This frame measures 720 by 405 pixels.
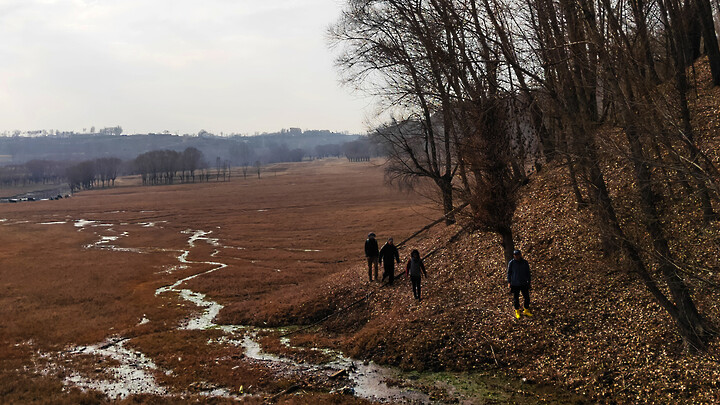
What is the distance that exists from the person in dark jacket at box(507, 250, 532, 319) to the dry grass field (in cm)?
675

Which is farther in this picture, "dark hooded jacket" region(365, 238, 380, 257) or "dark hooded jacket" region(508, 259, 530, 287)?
"dark hooded jacket" region(365, 238, 380, 257)

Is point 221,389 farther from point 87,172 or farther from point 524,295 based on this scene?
point 87,172

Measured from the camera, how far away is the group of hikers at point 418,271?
616 inches

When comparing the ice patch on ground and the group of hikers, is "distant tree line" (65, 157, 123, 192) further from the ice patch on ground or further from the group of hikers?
the group of hikers

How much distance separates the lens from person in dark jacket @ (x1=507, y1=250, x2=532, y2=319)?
A: 15625 millimetres

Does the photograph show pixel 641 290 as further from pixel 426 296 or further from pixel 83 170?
pixel 83 170

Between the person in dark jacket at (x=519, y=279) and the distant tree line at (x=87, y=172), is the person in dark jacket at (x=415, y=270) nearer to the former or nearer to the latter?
the person in dark jacket at (x=519, y=279)

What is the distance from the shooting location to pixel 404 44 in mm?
27359

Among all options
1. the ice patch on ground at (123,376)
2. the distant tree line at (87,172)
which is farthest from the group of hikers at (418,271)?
the distant tree line at (87,172)

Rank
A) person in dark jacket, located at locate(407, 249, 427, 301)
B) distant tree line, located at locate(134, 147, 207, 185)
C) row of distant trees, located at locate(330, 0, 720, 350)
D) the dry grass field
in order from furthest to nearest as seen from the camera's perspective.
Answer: distant tree line, located at locate(134, 147, 207, 185), person in dark jacket, located at locate(407, 249, 427, 301), the dry grass field, row of distant trees, located at locate(330, 0, 720, 350)

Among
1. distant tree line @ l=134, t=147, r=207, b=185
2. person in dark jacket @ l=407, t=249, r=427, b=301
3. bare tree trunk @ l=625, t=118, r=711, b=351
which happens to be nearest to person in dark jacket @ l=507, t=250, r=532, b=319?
bare tree trunk @ l=625, t=118, r=711, b=351

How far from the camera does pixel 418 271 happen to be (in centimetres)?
1934

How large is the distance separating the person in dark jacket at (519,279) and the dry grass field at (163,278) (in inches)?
266

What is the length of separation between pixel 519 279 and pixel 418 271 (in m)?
4.64
